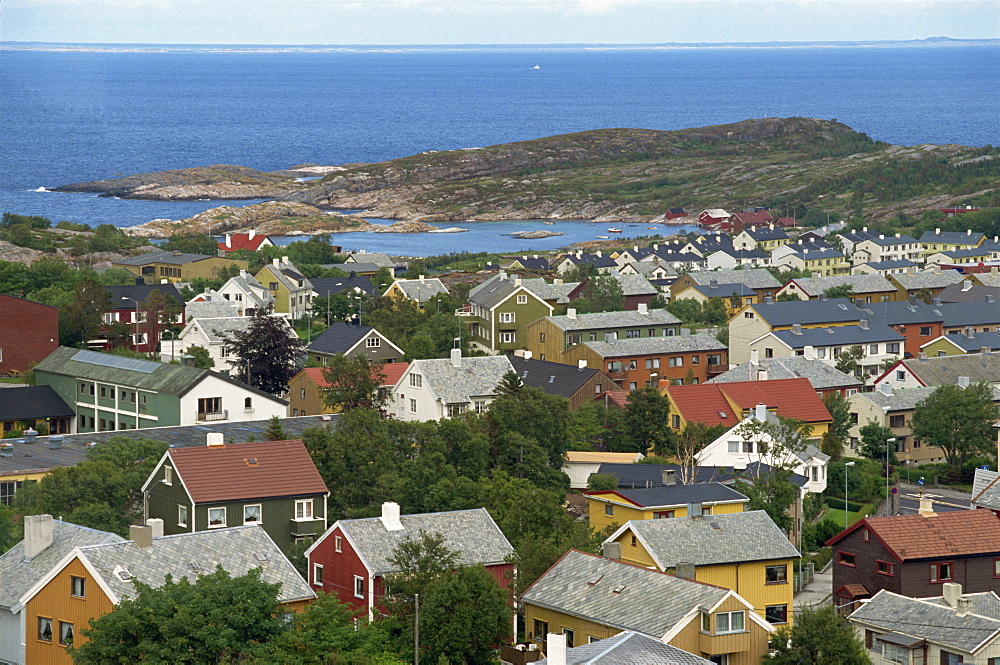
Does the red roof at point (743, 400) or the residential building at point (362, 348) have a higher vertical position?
the residential building at point (362, 348)

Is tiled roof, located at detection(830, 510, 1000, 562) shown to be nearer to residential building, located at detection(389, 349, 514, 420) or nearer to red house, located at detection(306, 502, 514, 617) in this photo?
red house, located at detection(306, 502, 514, 617)

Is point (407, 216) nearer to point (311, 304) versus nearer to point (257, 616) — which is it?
point (311, 304)

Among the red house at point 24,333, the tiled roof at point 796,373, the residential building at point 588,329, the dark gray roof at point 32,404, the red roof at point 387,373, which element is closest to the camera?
the dark gray roof at point 32,404

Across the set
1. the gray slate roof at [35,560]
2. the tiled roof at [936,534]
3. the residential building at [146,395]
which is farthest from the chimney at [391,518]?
the residential building at [146,395]

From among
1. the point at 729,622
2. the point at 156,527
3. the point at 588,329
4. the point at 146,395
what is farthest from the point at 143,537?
the point at 588,329

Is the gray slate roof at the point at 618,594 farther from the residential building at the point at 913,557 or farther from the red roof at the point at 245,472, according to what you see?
the red roof at the point at 245,472

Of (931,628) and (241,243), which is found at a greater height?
(241,243)

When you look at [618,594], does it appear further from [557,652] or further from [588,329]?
[588,329]

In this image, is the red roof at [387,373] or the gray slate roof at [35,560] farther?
the red roof at [387,373]
